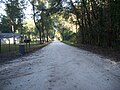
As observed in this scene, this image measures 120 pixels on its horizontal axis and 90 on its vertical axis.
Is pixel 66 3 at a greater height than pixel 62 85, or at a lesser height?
greater

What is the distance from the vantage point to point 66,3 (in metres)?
44.9

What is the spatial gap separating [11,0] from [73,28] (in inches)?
2141

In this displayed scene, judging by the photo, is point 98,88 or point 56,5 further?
point 56,5

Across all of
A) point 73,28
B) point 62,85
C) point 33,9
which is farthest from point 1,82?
point 73,28

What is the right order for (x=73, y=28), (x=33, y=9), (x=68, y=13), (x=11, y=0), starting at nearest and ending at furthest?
(x=11, y=0), (x=68, y=13), (x=33, y=9), (x=73, y=28)

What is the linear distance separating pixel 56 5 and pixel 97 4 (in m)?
11.1

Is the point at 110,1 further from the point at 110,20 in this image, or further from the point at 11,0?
the point at 11,0

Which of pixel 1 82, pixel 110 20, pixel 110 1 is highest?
pixel 110 1

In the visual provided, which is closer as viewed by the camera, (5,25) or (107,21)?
(107,21)

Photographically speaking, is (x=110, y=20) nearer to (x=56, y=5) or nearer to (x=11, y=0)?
(x=11, y=0)

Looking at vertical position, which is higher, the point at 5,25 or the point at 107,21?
the point at 5,25

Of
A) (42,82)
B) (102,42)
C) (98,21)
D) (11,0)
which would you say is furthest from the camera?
(102,42)

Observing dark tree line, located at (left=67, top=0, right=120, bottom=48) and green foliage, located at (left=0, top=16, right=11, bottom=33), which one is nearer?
dark tree line, located at (left=67, top=0, right=120, bottom=48)

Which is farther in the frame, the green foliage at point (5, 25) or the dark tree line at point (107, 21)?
the green foliage at point (5, 25)
